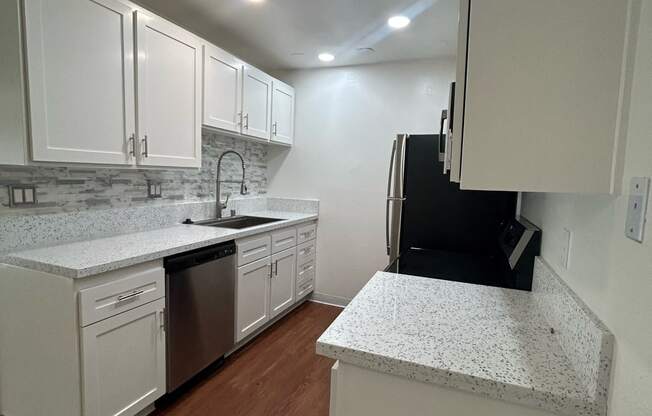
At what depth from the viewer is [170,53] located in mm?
2080

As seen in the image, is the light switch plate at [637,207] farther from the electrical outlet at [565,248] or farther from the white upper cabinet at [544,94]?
the electrical outlet at [565,248]

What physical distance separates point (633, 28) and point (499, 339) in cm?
76

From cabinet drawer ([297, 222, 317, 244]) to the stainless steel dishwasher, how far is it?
1.03 meters

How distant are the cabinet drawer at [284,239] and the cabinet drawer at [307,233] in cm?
10

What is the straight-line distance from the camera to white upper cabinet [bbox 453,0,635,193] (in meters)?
0.71

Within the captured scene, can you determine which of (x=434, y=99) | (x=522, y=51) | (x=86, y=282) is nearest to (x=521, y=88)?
(x=522, y=51)

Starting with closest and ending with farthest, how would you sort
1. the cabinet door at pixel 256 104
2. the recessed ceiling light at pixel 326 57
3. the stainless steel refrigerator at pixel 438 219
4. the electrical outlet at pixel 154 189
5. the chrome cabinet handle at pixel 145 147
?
the stainless steel refrigerator at pixel 438 219 → the chrome cabinet handle at pixel 145 147 → the electrical outlet at pixel 154 189 → the cabinet door at pixel 256 104 → the recessed ceiling light at pixel 326 57

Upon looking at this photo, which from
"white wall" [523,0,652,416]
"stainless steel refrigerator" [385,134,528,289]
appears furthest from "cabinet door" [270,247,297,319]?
"white wall" [523,0,652,416]

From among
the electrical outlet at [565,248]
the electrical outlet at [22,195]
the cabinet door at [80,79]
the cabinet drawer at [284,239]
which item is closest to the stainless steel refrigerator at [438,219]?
the electrical outlet at [565,248]

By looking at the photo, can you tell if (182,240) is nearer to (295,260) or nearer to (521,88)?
(295,260)

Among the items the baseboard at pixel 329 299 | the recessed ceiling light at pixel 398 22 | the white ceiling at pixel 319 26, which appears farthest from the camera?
the baseboard at pixel 329 299

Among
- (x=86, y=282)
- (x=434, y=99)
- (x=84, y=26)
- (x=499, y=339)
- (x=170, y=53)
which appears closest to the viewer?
(x=499, y=339)

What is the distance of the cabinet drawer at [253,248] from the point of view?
2.42 metres

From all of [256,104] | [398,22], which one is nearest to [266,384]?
[256,104]
